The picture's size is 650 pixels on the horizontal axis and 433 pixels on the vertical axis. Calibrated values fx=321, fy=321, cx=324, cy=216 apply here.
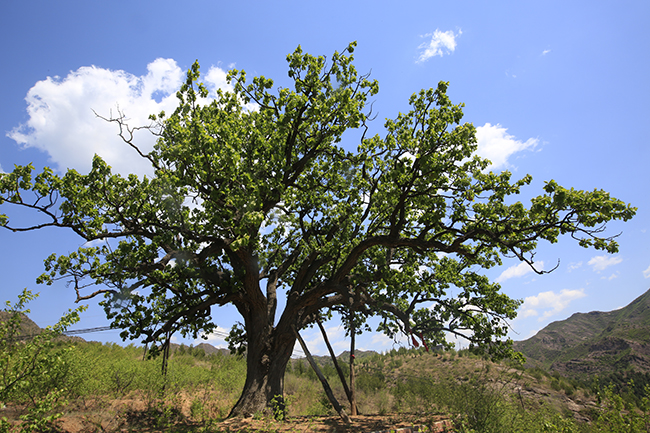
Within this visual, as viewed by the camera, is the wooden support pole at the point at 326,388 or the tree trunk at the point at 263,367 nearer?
the wooden support pole at the point at 326,388

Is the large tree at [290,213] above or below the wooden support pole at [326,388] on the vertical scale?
above

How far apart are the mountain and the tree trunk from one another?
53269 millimetres

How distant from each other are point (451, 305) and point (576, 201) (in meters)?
5.56

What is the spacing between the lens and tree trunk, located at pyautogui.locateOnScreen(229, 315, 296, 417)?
9523 millimetres

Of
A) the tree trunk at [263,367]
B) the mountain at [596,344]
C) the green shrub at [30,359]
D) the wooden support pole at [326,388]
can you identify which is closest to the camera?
the green shrub at [30,359]

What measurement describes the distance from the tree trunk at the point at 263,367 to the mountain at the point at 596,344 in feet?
175

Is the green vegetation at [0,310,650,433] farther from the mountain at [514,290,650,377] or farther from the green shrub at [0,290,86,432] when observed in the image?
the mountain at [514,290,650,377]

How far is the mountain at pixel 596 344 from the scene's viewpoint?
48.4 metres

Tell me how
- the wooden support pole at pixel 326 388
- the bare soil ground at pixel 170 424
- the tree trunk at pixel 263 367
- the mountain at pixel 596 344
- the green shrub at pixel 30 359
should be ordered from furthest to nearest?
1. the mountain at pixel 596 344
2. the tree trunk at pixel 263 367
3. the wooden support pole at pixel 326 388
4. the bare soil ground at pixel 170 424
5. the green shrub at pixel 30 359

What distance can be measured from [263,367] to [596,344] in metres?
75.8

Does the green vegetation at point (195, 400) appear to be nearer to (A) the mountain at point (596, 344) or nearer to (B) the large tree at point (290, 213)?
(B) the large tree at point (290, 213)

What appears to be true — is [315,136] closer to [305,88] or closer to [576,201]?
[305,88]

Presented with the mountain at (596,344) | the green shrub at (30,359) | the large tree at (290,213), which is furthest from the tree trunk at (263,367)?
the mountain at (596,344)

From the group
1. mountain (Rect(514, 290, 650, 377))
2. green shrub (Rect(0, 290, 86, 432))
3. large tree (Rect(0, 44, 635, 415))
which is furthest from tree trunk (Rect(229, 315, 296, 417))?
mountain (Rect(514, 290, 650, 377))
